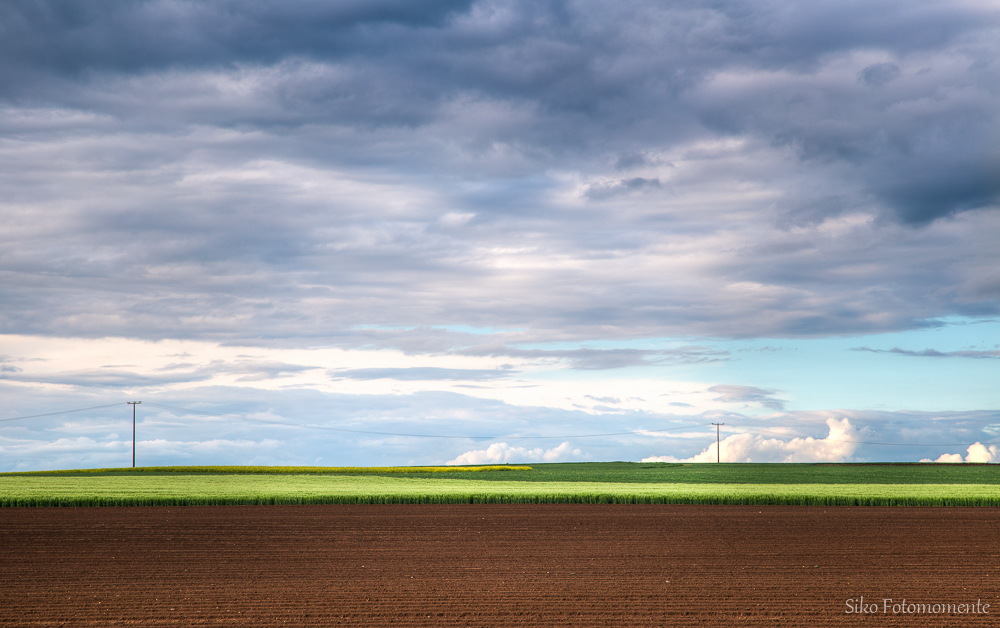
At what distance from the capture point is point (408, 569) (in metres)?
16.9

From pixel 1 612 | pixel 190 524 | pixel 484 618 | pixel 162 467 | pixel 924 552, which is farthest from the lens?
pixel 162 467

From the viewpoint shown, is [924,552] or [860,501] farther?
[860,501]

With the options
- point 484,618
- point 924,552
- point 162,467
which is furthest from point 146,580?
point 162,467

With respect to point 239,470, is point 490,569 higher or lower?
higher

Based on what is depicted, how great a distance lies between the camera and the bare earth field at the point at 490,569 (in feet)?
42.3

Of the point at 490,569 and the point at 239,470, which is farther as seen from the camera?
the point at 239,470

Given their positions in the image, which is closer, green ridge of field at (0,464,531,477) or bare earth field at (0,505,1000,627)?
bare earth field at (0,505,1000,627)

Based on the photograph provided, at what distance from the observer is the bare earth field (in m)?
12.9

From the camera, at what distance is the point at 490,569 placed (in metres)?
16.8

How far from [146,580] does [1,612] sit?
299 centimetres

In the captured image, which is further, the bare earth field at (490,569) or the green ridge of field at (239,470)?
the green ridge of field at (239,470)

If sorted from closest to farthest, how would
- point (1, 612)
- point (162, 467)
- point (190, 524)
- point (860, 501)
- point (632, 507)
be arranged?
point (1, 612)
point (190, 524)
point (632, 507)
point (860, 501)
point (162, 467)

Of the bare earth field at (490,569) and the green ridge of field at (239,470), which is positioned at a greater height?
the bare earth field at (490,569)

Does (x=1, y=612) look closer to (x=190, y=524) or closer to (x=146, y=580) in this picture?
(x=146, y=580)
